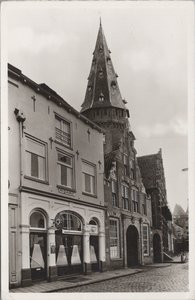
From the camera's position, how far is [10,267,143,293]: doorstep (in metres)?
7.82

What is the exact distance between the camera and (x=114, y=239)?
34.3ft

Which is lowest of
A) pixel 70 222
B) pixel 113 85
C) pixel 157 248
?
pixel 157 248

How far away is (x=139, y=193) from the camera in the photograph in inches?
460

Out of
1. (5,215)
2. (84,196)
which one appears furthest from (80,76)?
(5,215)

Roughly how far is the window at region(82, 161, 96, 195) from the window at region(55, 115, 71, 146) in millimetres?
627

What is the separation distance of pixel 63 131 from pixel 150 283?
11.6ft

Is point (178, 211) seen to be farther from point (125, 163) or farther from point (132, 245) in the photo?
point (125, 163)

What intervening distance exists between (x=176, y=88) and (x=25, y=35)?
2955mm

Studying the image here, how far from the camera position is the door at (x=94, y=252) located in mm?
9344

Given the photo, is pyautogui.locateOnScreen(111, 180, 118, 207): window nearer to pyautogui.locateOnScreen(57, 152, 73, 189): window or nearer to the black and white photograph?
the black and white photograph

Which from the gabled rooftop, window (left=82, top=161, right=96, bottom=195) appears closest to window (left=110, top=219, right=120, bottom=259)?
window (left=82, top=161, right=96, bottom=195)

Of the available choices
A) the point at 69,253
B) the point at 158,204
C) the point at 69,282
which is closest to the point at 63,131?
the point at 69,253

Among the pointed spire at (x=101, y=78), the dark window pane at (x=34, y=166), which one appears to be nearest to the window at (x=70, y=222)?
the dark window pane at (x=34, y=166)
